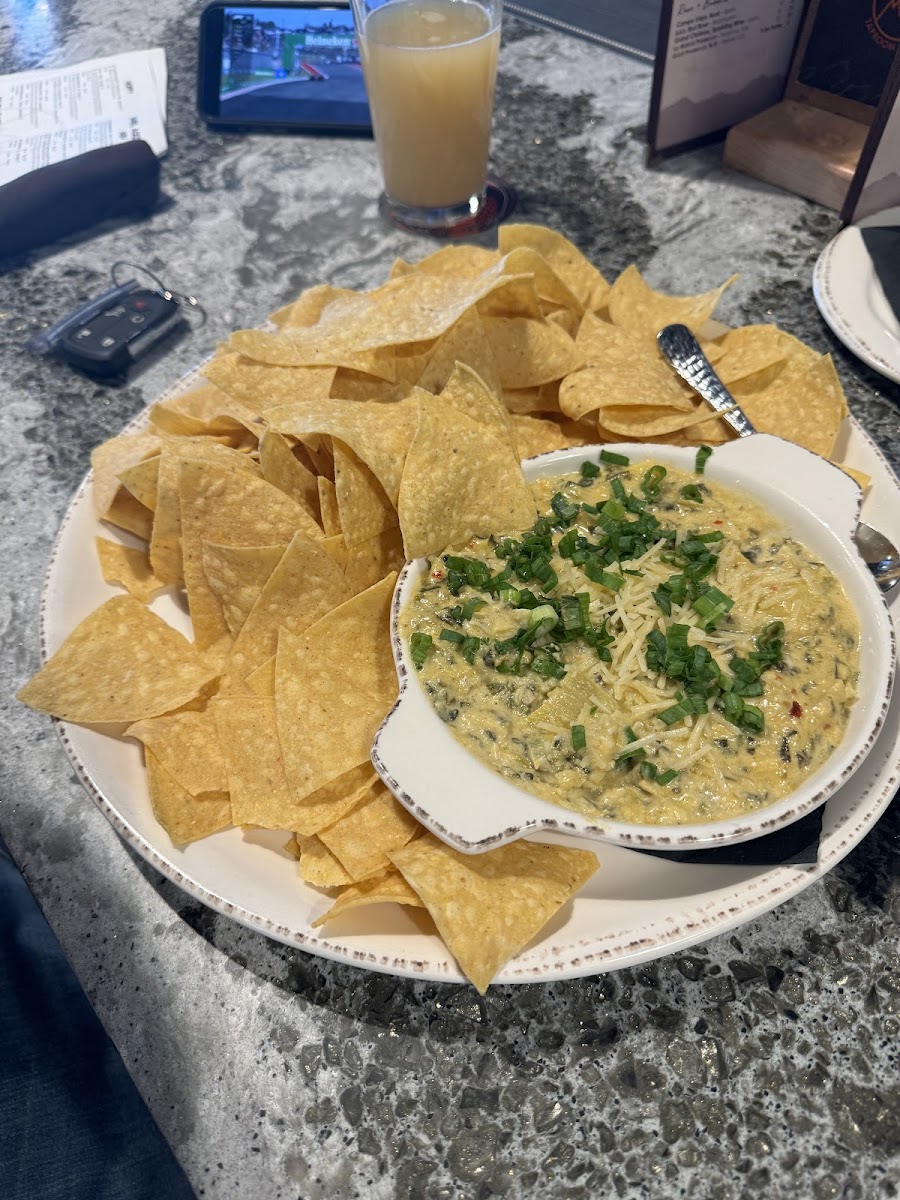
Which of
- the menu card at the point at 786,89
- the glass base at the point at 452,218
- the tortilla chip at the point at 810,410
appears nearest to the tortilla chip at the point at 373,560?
the tortilla chip at the point at 810,410

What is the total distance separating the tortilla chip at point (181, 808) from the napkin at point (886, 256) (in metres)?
2.18

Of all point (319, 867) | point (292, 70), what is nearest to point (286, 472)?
point (319, 867)

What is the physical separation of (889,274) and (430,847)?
7.03 ft

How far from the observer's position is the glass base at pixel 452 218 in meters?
3.11

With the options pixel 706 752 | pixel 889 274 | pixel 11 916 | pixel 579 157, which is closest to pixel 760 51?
pixel 579 157

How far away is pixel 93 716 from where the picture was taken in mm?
1603

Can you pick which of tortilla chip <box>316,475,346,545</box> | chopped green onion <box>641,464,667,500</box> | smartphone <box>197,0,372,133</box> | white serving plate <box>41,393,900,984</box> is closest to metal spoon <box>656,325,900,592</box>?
chopped green onion <box>641,464,667,500</box>

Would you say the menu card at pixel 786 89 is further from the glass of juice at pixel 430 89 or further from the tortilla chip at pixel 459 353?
the tortilla chip at pixel 459 353

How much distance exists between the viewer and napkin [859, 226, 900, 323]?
2.46 m

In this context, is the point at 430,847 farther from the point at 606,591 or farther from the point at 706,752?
the point at 606,591

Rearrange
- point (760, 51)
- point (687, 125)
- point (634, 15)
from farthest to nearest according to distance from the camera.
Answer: point (634, 15) → point (687, 125) → point (760, 51)

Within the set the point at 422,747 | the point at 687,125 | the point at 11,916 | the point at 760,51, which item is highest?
the point at 760,51

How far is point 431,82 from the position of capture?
2.69m

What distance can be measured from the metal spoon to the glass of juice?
1.16 meters
